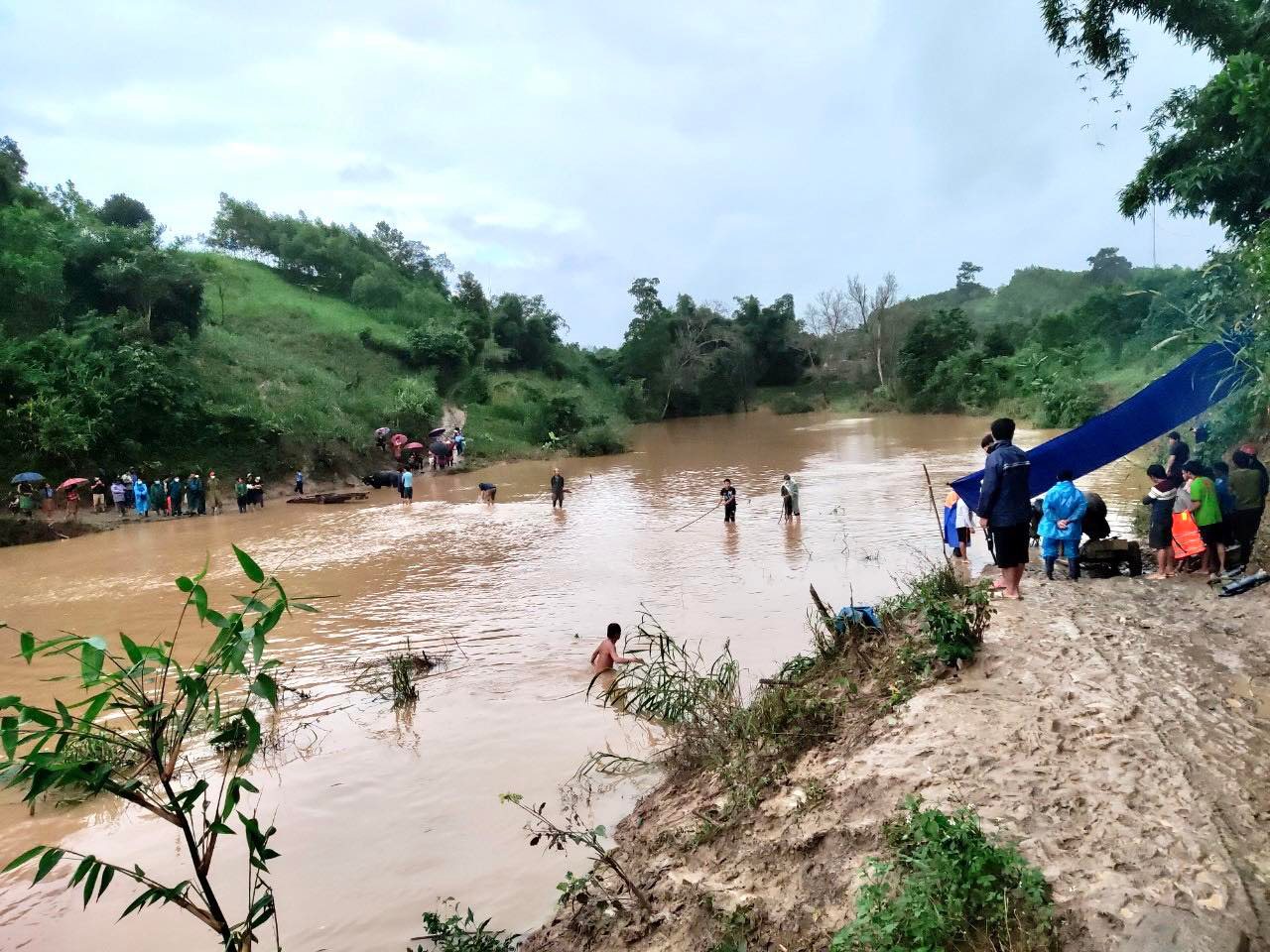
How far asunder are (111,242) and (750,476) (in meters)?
24.5

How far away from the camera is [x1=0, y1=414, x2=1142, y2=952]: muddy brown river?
4770 mm

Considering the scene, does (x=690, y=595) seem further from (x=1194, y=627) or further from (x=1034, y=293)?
(x=1034, y=293)

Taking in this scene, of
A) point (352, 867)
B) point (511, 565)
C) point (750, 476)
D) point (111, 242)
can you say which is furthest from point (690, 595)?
point (111, 242)

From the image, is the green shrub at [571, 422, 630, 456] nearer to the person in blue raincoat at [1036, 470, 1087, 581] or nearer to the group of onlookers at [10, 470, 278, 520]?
the group of onlookers at [10, 470, 278, 520]

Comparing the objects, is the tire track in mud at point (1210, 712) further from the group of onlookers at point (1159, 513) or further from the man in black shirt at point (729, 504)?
the man in black shirt at point (729, 504)

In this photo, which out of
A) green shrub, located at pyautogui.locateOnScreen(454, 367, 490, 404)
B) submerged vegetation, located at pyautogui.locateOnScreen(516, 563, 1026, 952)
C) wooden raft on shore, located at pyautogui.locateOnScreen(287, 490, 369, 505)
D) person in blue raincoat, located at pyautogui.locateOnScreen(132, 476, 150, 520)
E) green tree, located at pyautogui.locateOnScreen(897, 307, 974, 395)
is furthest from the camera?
green tree, located at pyautogui.locateOnScreen(897, 307, 974, 395)

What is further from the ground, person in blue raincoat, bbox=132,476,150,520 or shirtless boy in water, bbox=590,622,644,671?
person in blue raincoat, bbox=132,476,150,520

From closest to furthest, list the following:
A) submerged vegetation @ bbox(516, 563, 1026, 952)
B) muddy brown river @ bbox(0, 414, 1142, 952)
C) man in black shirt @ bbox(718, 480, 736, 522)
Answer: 1. submerged vegetation @ bbox(516, 563, 1026, 952)
2. muddy brown river @ bbox(0, 414, 1142, 952)
3. man in black shirt @ bbox(718, 480, 736, 522)

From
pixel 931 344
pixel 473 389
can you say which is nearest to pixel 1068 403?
pixel 931 344

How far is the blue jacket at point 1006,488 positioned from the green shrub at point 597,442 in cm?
3160

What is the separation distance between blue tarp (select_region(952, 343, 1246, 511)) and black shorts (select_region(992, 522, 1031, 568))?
7.14 feet

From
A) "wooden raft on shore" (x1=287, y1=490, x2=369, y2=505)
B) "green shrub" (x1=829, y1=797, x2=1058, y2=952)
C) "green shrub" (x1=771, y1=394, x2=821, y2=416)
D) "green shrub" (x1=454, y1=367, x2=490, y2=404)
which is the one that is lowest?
"green shrub" (x1=829, y1=797, x2=1058, y2=952)

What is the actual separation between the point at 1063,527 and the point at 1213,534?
129 cm

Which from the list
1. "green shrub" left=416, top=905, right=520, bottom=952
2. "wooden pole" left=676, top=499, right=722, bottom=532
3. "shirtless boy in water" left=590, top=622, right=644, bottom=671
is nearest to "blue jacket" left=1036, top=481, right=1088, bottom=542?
"shirtless boy in water" left=590, top=622, right=644, bottom=671
